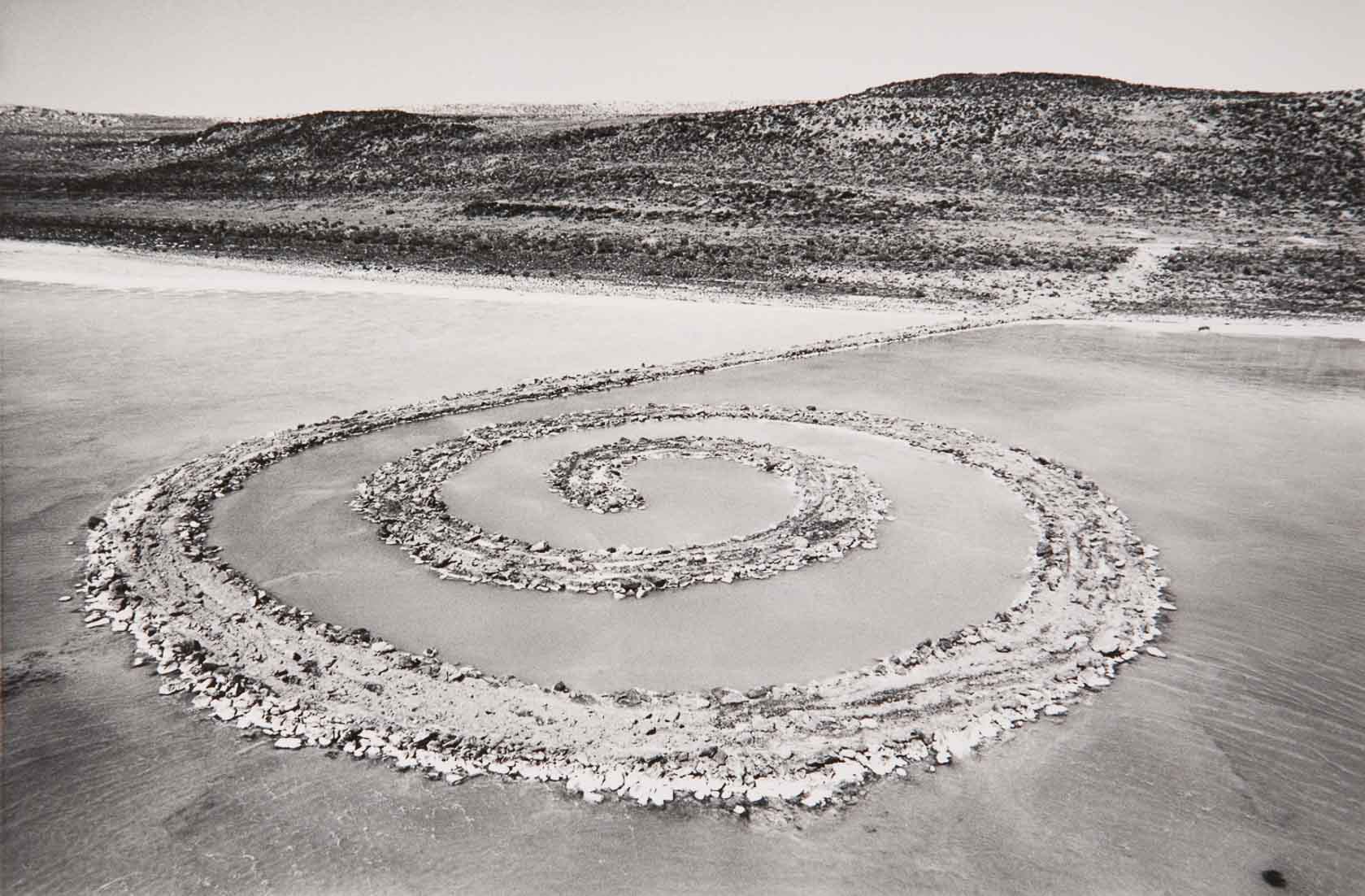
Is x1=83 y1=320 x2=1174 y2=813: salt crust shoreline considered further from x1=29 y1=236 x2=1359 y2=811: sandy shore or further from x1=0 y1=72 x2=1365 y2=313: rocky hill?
x1=0 y1=72 x2=1365 y2=313: rocky hill

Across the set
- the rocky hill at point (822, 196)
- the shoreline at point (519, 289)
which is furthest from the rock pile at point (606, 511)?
the rocky hill at point (822, 196)

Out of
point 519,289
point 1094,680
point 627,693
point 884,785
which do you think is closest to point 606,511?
point 627,693

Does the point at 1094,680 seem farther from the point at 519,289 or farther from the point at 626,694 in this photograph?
the point at 519,289

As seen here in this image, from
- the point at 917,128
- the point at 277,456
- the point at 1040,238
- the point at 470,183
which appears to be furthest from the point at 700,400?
the point at 917,128

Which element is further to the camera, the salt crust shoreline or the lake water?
the salt crust shoreline

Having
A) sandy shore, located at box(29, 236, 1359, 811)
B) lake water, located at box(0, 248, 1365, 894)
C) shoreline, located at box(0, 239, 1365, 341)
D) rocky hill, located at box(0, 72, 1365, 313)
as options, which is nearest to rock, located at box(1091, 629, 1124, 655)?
sandy shore, located at box(29, 236, 1359, 811)
